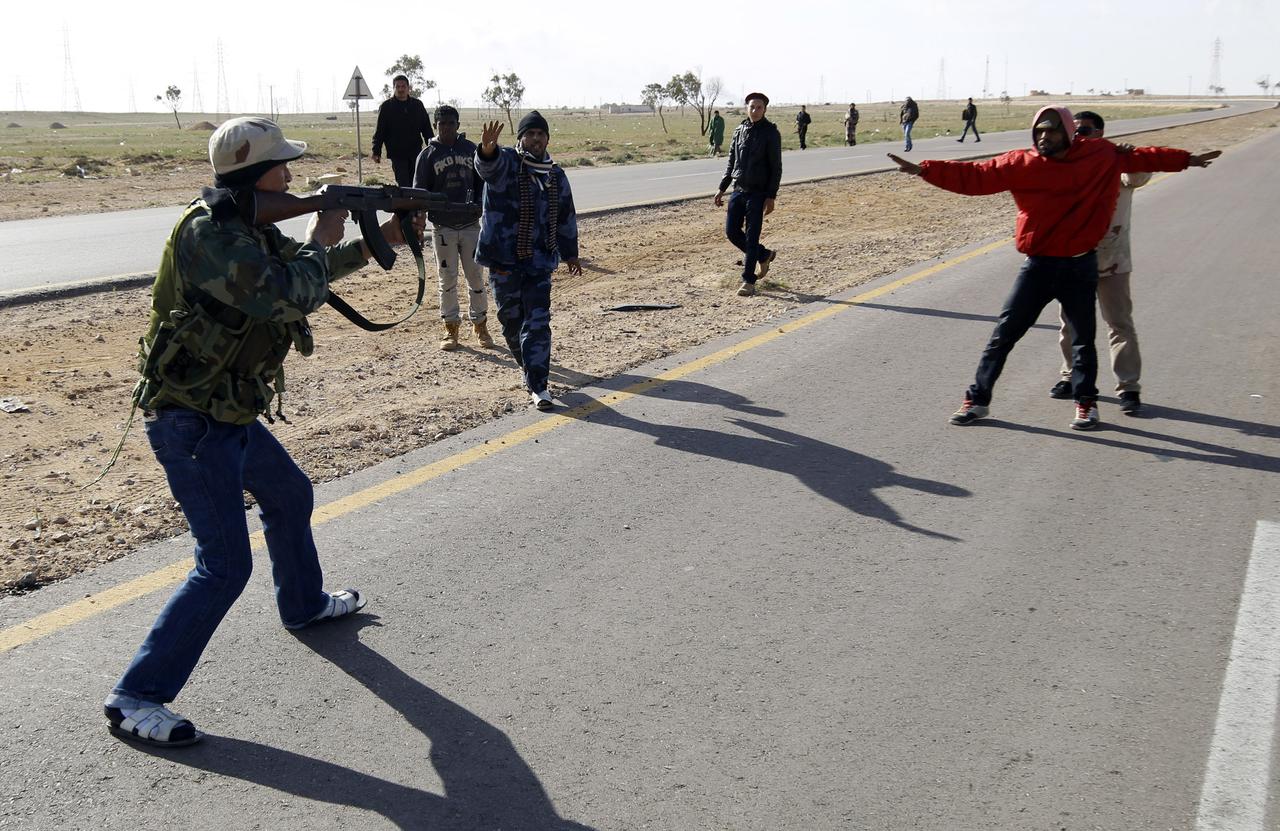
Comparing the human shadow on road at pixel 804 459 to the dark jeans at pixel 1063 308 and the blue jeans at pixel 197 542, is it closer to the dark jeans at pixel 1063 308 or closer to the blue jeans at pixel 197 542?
the dark jeans at pixel 1063 308

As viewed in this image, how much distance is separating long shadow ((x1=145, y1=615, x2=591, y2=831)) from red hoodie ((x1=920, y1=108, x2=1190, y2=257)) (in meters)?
4.40

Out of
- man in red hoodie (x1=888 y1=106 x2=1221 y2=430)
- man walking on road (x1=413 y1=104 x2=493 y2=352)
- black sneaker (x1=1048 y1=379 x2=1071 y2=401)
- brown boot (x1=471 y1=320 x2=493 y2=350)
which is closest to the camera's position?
man in red hoodie (x1=888 y1=106 x2=1221 y2=430)

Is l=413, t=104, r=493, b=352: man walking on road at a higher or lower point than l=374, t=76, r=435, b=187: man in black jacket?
lower

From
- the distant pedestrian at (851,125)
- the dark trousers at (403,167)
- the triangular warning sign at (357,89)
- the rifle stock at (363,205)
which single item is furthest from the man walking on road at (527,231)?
the distant pedestrian at (851,125)

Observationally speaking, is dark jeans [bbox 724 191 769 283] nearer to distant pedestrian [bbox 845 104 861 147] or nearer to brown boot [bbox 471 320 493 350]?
brown boot [bbox 471 320 493 350]

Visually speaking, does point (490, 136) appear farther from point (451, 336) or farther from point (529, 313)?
point (451, 336)

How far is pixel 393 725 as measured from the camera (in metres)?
3.57

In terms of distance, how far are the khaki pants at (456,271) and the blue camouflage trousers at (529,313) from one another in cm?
154

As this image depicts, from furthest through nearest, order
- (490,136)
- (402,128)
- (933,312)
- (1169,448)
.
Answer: (402,128) → (933,312) → (490,136) → (1169,448)

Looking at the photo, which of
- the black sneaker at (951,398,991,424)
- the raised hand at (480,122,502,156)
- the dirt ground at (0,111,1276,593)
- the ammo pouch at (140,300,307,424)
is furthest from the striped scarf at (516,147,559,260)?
the ammo pouch at (140,300,307,424)

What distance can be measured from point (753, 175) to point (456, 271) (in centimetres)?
342

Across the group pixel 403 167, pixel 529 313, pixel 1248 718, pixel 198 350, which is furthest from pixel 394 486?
pixel 403 167

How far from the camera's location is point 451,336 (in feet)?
30.3

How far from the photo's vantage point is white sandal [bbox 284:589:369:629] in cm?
419
